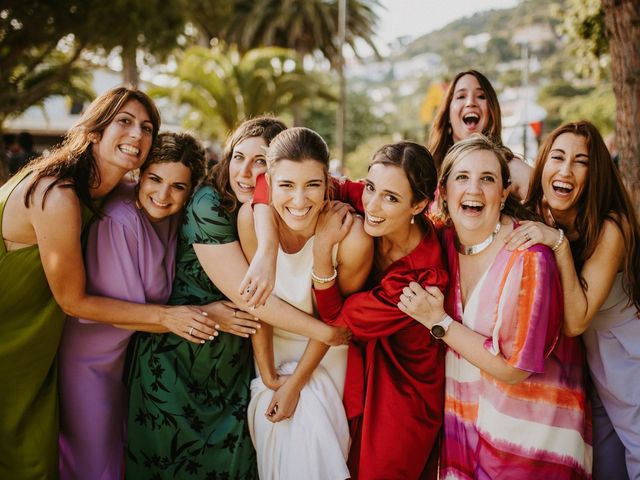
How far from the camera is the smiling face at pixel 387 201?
106 inches

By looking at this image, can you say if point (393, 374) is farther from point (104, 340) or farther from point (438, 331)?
point (104, 340)

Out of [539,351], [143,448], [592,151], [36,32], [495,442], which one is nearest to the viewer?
[539,351]

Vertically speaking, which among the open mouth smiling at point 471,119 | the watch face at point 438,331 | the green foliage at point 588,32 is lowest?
the watch face at point 438,331

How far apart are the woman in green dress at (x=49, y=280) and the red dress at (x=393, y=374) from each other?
0.83 m

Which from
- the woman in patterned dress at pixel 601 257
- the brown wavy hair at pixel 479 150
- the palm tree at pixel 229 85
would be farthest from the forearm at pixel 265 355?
the palm tree at pixel 229 85

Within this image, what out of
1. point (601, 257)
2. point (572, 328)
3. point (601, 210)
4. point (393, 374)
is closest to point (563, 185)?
point (601, 210)

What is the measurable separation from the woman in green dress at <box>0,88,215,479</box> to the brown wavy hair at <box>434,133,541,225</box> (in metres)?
1.43

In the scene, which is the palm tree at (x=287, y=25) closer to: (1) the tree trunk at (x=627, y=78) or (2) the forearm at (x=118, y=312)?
(1) the tree trunk at (x=627, y=78)

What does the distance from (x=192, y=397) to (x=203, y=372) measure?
148mm

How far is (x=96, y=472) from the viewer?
3.06m

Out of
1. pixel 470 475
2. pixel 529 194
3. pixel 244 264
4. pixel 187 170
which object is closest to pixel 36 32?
pixel 187 170

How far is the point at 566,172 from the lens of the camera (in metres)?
2.83

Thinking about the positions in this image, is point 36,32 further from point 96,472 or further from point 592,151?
point 592,151

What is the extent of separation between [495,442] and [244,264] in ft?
5.08
